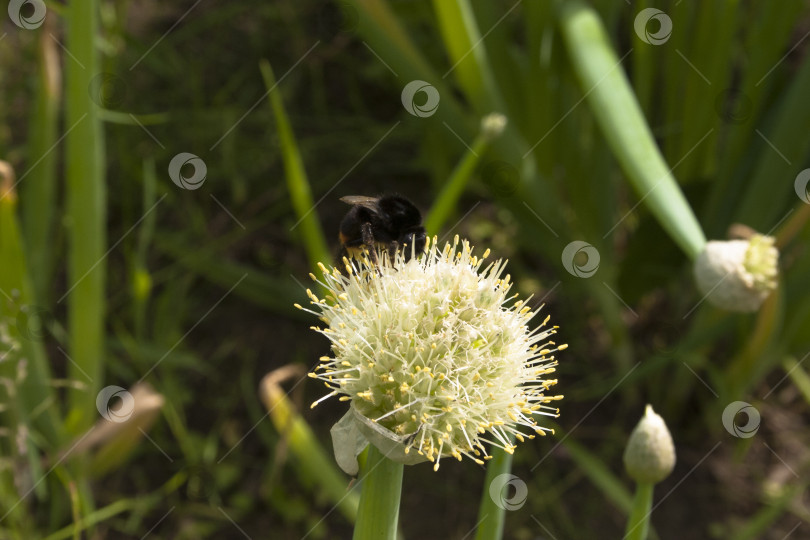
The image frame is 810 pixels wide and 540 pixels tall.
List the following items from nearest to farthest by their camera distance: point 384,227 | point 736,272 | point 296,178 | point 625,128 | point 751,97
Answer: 1. point 384,227
2. point 736,272
3. point 625,128
4. point 296,178
5. point 751,97

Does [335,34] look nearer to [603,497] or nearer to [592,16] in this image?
[592,16]

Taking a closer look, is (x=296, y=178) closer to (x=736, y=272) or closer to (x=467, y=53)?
(x=467, y=53)

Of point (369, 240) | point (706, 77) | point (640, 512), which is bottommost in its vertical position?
point (640, 512)

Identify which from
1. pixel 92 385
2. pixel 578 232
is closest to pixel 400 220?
pixel 92 385

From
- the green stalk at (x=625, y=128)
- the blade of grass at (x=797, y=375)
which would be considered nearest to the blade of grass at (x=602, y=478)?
the blade of grass at (x=797, y=375)

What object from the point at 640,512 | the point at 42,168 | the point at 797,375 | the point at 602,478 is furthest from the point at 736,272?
the point at 42,168

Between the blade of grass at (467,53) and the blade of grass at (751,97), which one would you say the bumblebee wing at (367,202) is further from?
the blade of grass at (751,97)
